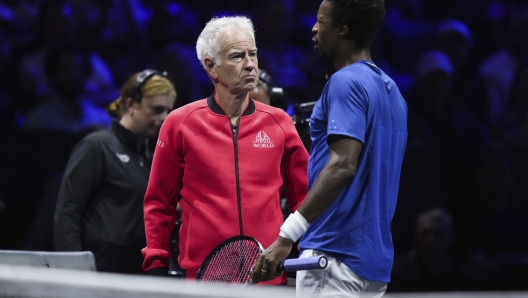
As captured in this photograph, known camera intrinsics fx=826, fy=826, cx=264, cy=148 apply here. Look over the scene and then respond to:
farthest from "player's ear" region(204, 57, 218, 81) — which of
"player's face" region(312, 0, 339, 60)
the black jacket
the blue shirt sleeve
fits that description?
the black jacket

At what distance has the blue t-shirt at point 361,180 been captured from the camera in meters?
2.72

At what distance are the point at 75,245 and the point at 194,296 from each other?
275 centimetres

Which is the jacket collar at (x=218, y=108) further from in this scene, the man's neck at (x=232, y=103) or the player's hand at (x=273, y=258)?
the player's hand at (x=273, y=258)

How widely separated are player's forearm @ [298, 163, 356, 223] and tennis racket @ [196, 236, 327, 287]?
326 millimetres

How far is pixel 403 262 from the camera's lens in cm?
588

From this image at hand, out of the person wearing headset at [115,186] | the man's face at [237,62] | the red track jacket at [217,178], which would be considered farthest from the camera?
the person wearing headset at [115,186]

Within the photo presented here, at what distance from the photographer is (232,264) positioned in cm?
296

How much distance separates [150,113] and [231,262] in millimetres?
1671

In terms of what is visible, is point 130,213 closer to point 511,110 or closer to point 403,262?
point 403,262

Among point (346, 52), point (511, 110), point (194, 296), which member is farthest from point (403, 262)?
point (194, 296)

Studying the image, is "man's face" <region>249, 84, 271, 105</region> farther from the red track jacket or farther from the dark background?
the red track jacket

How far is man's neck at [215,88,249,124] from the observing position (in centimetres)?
325

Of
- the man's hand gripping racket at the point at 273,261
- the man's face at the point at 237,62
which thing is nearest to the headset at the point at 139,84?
the man's face at the point at 237,62

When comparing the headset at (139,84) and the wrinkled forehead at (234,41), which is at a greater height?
the wrinkled forehead at (234,41)
